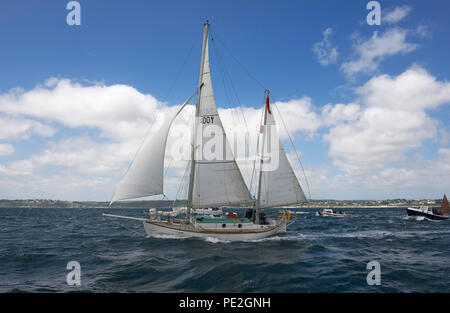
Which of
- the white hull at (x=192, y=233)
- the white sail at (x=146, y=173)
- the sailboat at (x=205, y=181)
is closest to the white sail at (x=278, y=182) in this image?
the sailboat at (x=205, y=181)

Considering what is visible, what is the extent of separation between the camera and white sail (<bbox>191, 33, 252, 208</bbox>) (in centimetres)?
2389

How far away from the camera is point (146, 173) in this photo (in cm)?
2177

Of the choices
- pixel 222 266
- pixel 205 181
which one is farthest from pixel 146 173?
pixel 222 266

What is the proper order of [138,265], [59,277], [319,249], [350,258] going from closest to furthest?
[59,277], [138,265], [350,258], [319,249]

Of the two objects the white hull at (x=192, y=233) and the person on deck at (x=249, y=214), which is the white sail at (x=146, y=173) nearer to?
the white hull at (x=192, y=233)

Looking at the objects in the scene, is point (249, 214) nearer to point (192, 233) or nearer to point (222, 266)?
point (192, 233)

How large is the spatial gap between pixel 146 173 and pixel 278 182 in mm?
13143

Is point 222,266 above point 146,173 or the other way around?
the other way around

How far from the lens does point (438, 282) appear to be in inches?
516

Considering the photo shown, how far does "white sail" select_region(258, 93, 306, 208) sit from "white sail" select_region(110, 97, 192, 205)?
10.3m

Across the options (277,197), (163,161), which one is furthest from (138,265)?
(277,197)

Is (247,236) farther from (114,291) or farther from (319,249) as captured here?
(114,291)
